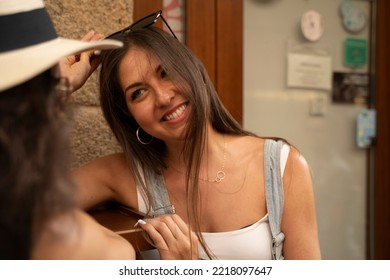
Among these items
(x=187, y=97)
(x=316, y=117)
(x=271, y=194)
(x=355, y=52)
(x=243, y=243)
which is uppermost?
(x=355, y=52)

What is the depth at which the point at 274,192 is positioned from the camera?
1.14m

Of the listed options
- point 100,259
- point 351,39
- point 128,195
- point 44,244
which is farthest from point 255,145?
point 351,39

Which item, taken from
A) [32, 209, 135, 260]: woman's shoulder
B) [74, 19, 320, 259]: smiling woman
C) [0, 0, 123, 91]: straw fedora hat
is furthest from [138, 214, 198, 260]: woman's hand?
[0, 0, 123, 91]: straw fedora hat

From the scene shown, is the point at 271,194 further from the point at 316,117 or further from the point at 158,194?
the point at 316,117

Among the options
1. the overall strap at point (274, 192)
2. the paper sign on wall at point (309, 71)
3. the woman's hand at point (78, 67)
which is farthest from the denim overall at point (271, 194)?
the paper sign on wall at point (309, 71)

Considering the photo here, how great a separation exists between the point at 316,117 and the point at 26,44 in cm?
169

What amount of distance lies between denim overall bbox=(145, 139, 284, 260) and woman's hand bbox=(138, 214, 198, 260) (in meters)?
0.15

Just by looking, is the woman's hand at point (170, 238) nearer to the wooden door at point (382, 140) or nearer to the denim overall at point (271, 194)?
the denim overall at point (271, 194)

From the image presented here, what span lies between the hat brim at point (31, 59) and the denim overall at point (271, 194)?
591 mm

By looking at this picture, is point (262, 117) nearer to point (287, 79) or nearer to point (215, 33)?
point (287, 79)

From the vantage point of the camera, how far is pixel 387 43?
2154 millimetres

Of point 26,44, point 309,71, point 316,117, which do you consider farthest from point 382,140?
point 26,44
